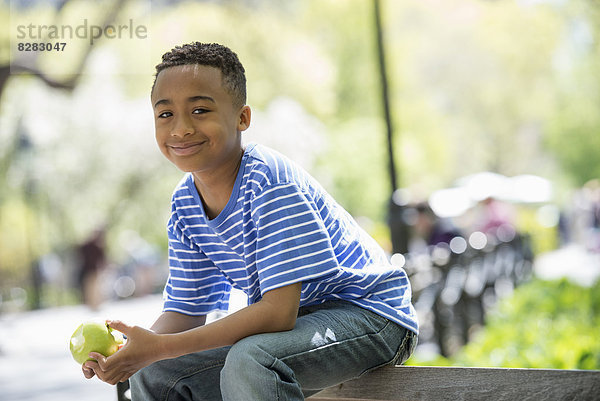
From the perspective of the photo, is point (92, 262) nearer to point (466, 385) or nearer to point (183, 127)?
point (183, 127)

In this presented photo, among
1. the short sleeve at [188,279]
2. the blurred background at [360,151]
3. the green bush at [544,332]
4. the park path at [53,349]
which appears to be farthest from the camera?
the park path at [53,349]

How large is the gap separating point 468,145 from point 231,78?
142 ft

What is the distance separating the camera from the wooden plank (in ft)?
6.98

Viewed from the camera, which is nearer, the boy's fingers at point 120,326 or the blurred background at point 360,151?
the boy's fingers at point 120,326

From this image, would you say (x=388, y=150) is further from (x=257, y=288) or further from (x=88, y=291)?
(x=88, y=291)

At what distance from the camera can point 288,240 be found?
2.21 metres

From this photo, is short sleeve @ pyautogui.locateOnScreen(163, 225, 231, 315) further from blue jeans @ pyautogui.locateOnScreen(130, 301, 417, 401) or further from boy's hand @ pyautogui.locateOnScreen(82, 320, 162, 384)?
boy's hand @ pyautogui.locateOnScreen(82, 320, 162, 384)

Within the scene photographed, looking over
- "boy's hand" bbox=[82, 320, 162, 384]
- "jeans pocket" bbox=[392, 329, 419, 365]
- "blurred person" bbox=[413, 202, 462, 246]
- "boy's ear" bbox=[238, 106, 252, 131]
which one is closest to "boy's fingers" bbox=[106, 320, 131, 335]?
"boy's hand" bbox=[82, 320, 162, 384]

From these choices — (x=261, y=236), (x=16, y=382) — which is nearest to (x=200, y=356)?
(x=261, y=236)

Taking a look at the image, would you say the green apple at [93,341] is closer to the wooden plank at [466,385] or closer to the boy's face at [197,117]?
the boy's face at [197,117]

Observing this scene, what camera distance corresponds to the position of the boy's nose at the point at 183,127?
2.33 meters

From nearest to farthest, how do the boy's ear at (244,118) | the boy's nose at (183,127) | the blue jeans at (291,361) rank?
the blue jeans at (291,361) → the boy's nose at (183,127) → the boy's ear at (244,118)

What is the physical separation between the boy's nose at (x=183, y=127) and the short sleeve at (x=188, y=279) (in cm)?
42

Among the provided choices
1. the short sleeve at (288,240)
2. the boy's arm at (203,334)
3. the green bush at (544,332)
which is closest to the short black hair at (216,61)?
the short sleeve at (288,240)
